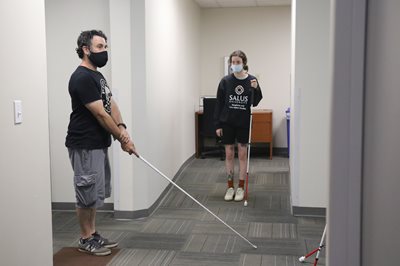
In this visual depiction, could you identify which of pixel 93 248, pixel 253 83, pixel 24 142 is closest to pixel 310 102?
pixel 253 83

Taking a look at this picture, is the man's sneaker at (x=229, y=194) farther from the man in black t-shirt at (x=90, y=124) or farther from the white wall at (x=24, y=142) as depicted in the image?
the white wall at (x=24, y=142)

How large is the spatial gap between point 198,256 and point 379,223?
1915 millimetres

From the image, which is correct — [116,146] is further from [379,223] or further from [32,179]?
[379,223]

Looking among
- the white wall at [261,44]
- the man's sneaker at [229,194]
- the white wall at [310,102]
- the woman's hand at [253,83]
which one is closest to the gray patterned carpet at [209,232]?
the man's sneaker at [229,194]

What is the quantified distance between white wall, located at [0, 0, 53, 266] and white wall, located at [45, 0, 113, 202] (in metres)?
1.51

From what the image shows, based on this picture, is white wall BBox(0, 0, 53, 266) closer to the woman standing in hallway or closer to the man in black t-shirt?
the man in black t-shirt

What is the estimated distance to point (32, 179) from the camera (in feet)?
7.04

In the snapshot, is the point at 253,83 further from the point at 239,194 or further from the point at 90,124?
the point at 90,124

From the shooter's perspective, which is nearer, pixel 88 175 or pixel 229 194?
pixel 88 175

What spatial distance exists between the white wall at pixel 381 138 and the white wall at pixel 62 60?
8.86 ft

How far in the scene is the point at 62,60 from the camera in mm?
3793

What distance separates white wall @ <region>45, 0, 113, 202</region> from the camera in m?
3.72

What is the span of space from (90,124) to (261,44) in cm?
426

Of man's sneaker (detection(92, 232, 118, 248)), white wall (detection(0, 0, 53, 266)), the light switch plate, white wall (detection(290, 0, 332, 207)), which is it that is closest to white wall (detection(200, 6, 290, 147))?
white wall (detection(290, 0, 332, 207))
